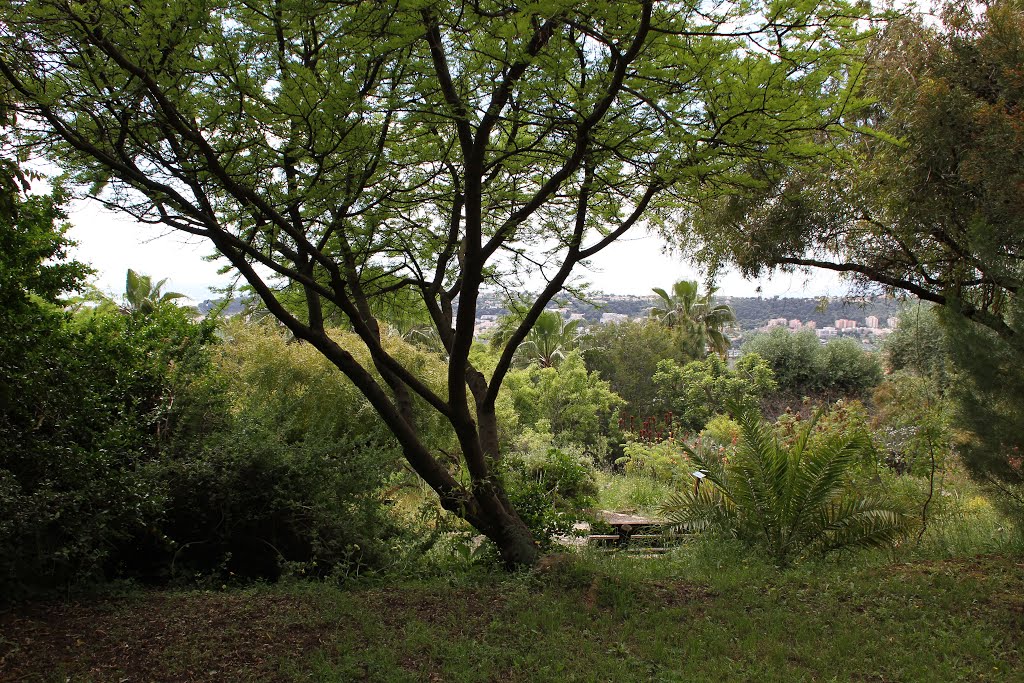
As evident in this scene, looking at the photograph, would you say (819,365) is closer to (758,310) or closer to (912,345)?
(912,345)

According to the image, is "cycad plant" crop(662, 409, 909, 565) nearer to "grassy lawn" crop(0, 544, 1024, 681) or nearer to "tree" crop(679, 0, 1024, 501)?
"grassy lawn" crop(0, 544, 1024, 681)

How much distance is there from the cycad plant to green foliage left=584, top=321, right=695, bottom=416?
1785cm

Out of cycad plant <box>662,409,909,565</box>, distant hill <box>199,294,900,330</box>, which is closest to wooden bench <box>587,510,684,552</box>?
cycad plant <box>662,409,909,565</box>

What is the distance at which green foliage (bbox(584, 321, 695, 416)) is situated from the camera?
2700 cm

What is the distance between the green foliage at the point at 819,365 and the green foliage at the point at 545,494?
2113 centimetres

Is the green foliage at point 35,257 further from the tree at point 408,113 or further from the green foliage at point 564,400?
the green foliage at point 564,400

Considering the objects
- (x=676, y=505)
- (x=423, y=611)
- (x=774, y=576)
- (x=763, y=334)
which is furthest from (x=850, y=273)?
(x=763, y=334)

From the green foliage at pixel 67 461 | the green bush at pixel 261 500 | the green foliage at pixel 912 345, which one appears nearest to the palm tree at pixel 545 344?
the green foliage at pixel 912 345

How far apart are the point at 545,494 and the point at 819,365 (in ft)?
78.8

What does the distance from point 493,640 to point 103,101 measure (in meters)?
4.20

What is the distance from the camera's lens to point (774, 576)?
5.80m

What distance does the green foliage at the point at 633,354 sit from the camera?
88.6 feet

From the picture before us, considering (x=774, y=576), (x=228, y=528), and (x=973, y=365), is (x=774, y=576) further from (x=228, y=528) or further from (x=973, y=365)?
(x=228, y=528)

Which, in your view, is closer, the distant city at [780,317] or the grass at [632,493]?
the grass at [632,493]
